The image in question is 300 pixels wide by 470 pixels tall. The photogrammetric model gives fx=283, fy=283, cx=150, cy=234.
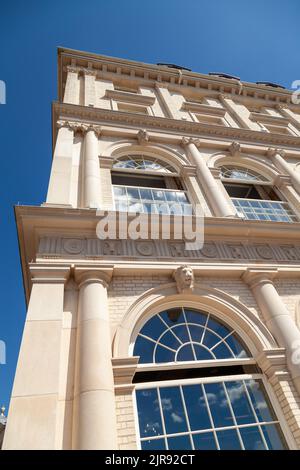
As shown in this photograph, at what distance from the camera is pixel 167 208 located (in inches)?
339

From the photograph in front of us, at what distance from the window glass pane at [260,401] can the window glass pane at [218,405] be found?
57 centimetres

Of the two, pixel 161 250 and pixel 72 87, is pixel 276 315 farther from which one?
pixel 72 87

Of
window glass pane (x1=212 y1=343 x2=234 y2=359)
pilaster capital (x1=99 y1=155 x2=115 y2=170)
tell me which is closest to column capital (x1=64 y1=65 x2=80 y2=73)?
pilaster capital (x1=99 y1=155 x2=115 y2=170)

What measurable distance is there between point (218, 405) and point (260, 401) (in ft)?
2.89

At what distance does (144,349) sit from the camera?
5.47 meters

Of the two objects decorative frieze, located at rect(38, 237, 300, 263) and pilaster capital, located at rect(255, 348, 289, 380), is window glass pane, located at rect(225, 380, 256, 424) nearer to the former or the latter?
pilaster capital, located at rect(255, 348, 289, 380)

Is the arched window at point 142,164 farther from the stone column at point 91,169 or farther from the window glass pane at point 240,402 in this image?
the window glass pane at point 240,402

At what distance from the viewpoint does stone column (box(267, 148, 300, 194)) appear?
35.1ft

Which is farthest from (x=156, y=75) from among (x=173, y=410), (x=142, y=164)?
(x=173, y=410)

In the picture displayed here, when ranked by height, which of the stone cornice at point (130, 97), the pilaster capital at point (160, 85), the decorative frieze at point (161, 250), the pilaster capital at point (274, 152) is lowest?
the decorative frieze at point (161, 250)

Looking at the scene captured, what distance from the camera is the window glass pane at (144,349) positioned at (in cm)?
Answer: 534

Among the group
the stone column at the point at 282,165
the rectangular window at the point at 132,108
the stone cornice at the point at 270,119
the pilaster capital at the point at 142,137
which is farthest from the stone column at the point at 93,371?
the stone cornice at the point at 270,119

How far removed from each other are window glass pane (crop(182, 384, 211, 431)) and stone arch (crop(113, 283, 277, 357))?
49.5 inches
